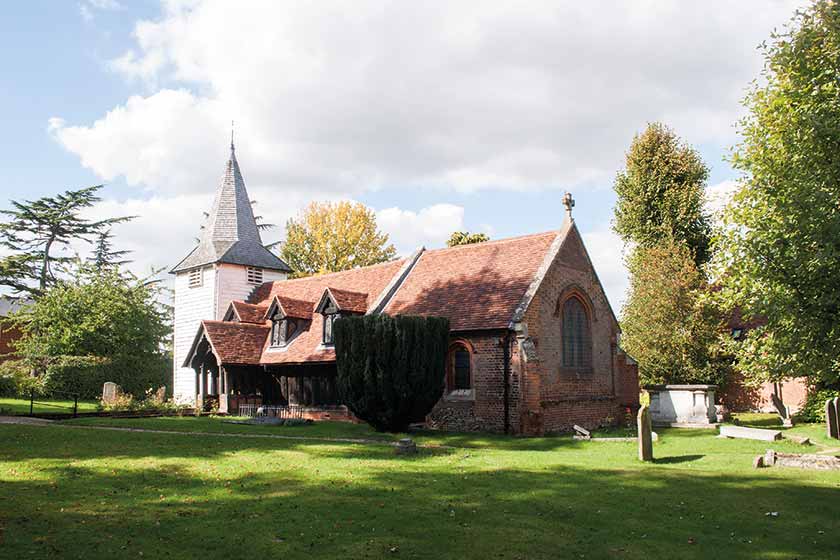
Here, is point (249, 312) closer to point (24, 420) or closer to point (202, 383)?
point (202, 383)

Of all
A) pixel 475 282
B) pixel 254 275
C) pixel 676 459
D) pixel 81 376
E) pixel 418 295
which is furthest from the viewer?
pixel 254 275

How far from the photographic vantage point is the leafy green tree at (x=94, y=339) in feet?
126

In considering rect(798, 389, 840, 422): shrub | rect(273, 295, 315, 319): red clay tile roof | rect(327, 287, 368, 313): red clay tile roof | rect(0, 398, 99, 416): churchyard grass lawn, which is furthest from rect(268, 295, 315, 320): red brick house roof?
rect(798, 389, 840, 422): shrub

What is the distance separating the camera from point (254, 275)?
39156 millimetres

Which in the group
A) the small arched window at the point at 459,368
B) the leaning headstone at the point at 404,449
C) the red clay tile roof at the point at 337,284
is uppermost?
the red clay tile roof at the point at 337,284

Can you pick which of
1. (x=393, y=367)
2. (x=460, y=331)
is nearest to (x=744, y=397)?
(x=460, y=331)

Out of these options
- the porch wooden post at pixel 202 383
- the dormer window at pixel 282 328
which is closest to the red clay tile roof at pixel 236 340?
the dormer window at pixel 282 328

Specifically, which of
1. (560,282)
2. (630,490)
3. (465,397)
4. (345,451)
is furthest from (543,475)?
(560,282)

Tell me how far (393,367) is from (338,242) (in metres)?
36.2

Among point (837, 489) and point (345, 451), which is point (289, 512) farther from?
point (837, 489)

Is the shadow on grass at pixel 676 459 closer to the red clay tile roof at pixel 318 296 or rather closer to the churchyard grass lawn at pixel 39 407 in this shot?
the red clay tile roof at pixel 318 296

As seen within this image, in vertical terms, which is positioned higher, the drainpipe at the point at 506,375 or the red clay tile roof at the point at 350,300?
the red clay tile roof at the point at 350,300

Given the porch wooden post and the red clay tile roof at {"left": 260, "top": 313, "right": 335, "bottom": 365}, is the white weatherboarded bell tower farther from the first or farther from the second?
the red clay tile roof at {"left": 260, "top": 313, "right": 335, "bottom": 365}

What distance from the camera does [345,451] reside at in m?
18.1
